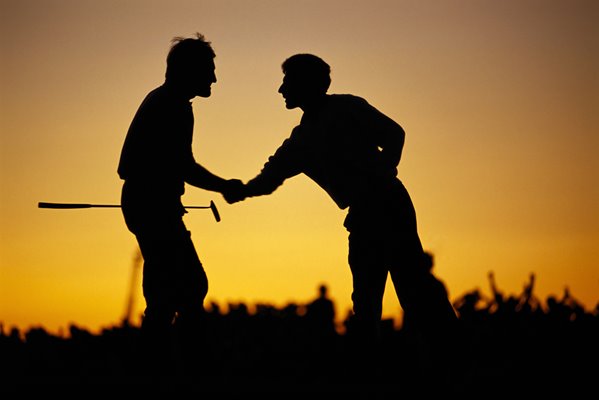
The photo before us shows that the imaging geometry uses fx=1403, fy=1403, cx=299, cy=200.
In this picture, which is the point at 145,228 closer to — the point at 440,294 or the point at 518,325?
the point at 440,294

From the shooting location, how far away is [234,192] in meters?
12.3

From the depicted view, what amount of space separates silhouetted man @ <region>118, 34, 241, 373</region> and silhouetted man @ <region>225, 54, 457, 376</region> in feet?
3.85

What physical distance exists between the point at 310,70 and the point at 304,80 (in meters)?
0.10

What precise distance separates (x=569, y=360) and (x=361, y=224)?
188 cm

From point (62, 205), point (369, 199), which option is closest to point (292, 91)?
point (369, 199)

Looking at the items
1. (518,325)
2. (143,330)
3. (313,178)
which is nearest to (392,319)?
(518,325)

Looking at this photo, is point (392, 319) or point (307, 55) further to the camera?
point (392, 319)

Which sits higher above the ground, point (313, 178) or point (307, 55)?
point (307, 55)

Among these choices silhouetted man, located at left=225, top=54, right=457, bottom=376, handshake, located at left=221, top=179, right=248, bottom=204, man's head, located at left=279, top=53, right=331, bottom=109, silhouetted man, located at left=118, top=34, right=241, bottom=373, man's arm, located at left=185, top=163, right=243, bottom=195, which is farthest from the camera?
handshake, located at left=221, top=179, right=248, bottom=204

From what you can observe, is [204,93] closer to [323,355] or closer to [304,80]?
[304,80]

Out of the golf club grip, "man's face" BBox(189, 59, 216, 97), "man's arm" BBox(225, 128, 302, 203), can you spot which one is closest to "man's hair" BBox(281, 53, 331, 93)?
"man's arm" BBox(225, 128, 302, 203)

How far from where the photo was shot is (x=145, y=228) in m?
10.4

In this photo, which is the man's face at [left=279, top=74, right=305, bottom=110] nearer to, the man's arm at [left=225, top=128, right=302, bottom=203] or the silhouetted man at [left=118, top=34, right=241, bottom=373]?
the man's arm at [left=225, top=128, right=302, bottom=203]

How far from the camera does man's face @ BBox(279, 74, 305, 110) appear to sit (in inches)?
446
